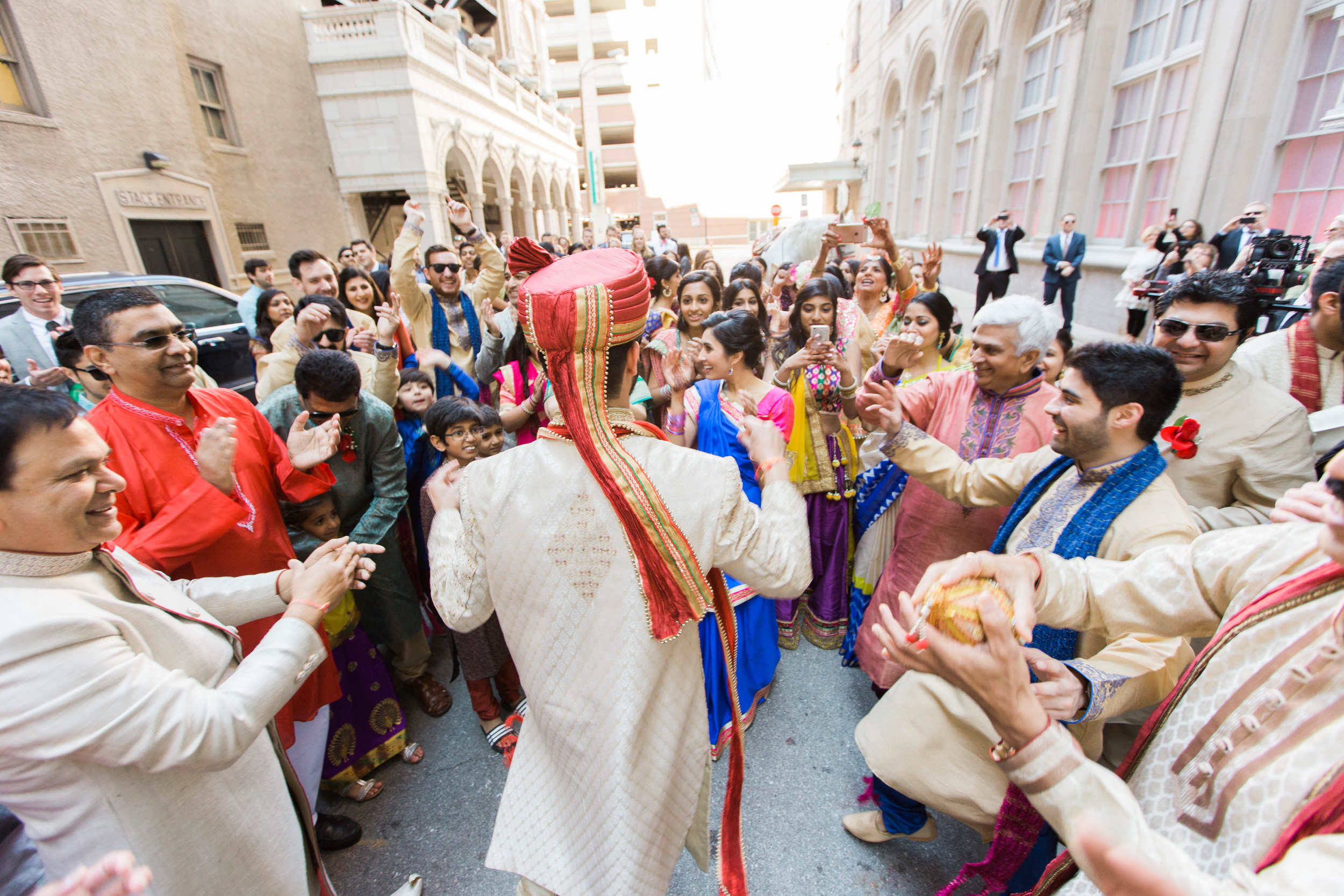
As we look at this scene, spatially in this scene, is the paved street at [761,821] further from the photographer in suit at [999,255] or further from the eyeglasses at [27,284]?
the photographer in suit at [999,255]

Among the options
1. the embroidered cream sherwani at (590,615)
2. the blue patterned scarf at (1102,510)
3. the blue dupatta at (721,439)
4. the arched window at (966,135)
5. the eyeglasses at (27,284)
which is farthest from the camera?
the arched window at (966,135)

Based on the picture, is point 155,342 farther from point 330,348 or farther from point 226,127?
point 226,127

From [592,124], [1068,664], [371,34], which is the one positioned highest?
[592,124]

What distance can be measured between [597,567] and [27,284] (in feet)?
14.0

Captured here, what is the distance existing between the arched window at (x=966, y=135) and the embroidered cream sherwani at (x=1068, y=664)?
12228 millimetres

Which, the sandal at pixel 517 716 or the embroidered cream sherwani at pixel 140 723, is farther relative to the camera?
the sandal at pixel 517 716

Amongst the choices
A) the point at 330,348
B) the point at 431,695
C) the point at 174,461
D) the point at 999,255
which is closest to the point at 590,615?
the point at 174,461

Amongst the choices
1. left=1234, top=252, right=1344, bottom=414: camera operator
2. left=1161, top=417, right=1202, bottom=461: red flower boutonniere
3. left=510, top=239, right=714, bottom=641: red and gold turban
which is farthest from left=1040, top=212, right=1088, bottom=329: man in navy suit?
left=510, top=239, right=714, bottom=641: red and gold turban

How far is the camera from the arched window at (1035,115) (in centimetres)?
880

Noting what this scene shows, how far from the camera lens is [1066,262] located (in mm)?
7824

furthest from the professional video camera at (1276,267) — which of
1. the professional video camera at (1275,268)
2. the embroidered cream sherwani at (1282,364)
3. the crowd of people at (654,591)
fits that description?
the crowd of people at (654,591)

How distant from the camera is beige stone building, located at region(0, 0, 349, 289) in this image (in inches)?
250

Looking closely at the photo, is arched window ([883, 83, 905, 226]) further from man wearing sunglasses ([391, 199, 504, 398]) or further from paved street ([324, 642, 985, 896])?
paved street ([324, 642, 985, 896])

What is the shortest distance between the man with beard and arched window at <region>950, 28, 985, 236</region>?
12085 mm
